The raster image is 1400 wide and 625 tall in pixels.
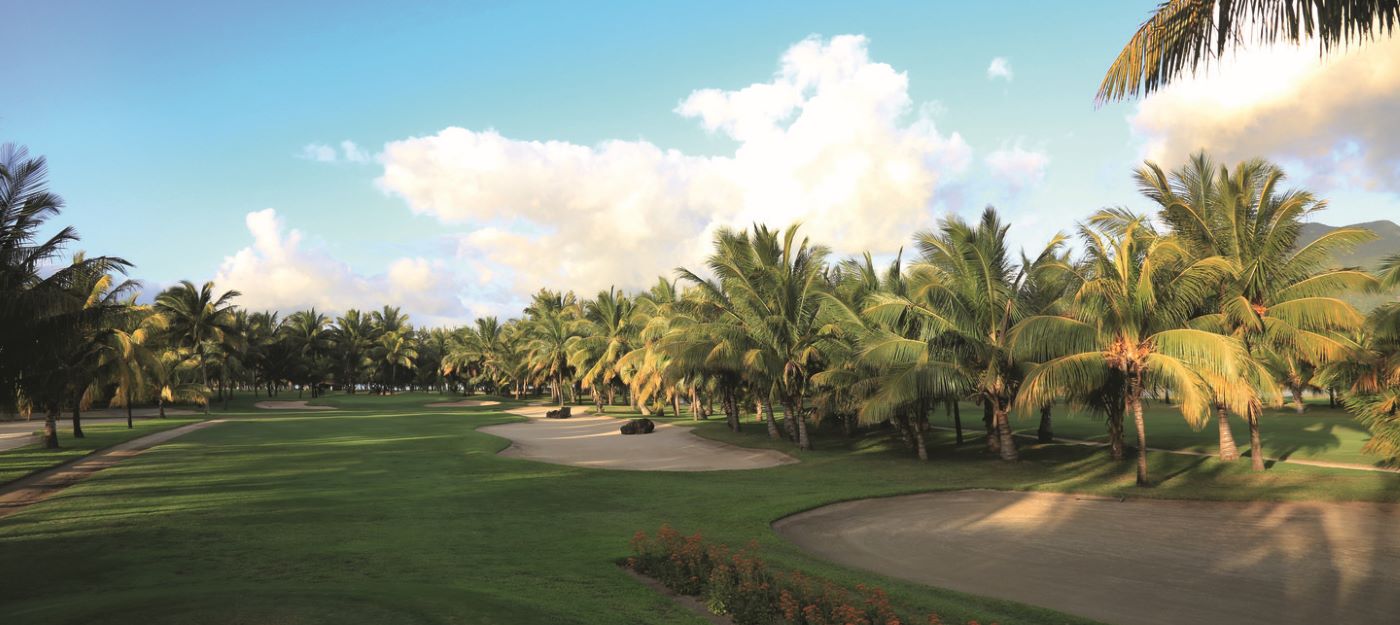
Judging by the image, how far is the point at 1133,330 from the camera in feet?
57.2

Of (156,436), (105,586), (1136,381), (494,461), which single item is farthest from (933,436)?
(156,436)

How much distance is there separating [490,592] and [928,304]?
58.2 ft

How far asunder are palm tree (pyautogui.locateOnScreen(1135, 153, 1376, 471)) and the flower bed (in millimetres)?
15520

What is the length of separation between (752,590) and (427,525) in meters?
6.96

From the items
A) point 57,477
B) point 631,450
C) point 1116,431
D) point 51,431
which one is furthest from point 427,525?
point 51,431

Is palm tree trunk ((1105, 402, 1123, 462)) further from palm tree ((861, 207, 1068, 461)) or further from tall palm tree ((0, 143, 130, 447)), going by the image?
tall palm tree ((0, 143, 130, 447))

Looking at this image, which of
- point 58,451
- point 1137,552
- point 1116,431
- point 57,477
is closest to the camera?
point 1137,552

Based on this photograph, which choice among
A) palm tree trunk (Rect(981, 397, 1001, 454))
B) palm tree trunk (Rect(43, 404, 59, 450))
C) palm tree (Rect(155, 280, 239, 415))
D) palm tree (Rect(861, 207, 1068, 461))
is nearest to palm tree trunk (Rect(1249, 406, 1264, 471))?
palm tree (Rect(861, 207, 1068, 461))

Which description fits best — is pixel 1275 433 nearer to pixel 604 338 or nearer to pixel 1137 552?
pixel 1137 552

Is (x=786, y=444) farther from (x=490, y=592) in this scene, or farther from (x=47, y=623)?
(x=47, y=623)

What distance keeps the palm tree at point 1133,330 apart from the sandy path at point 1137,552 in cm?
285

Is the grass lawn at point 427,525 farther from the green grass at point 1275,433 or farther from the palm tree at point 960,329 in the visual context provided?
the green grass at point 1275,433

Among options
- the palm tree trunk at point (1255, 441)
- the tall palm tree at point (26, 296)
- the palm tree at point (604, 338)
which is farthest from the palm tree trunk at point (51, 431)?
the palm tree trunk at point (1255, 441)

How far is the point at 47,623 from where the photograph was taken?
5332mm
